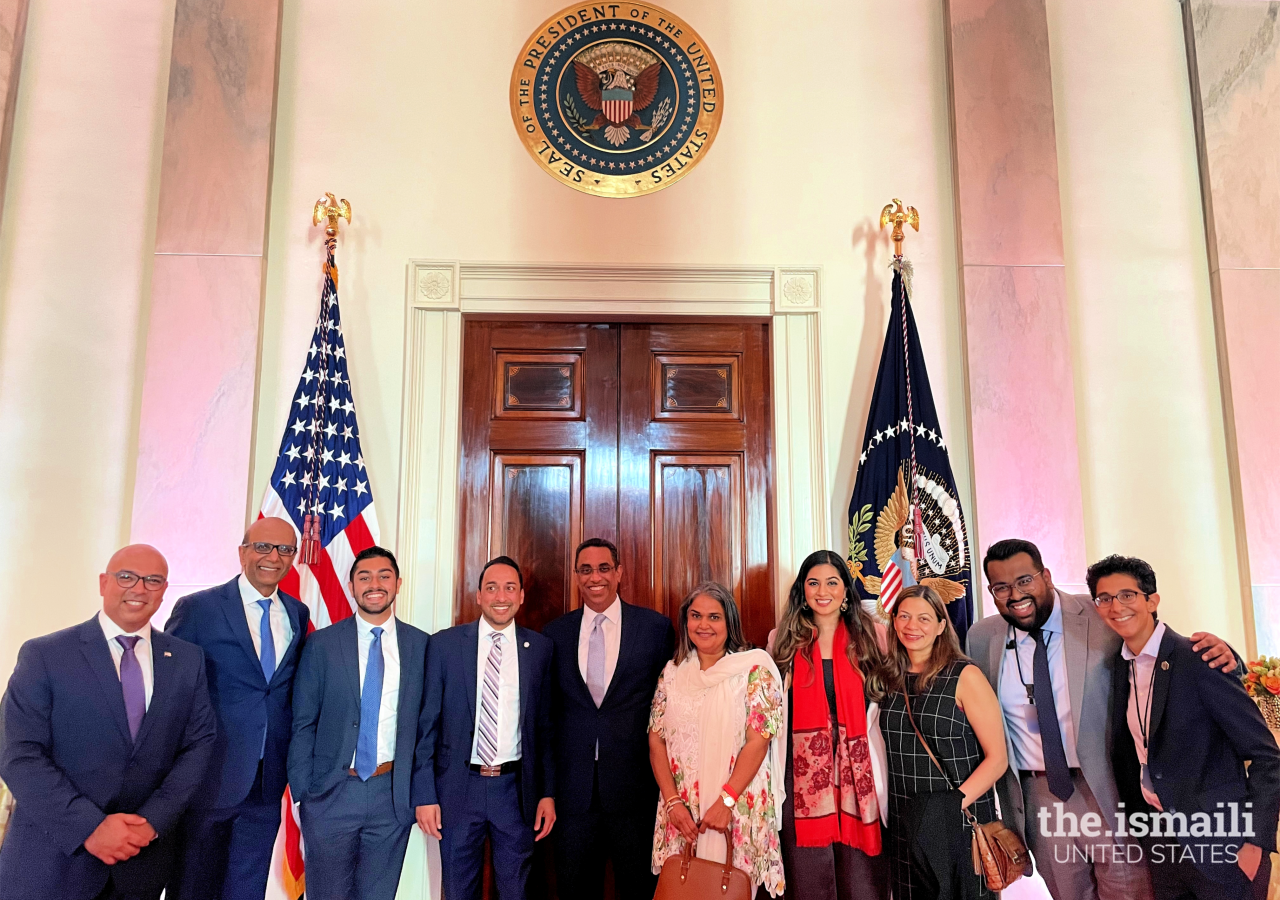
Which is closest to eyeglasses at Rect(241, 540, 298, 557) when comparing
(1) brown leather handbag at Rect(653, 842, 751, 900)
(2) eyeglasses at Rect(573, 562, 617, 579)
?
(2) eyeglasses at Rect(573, 562, 617, 579)

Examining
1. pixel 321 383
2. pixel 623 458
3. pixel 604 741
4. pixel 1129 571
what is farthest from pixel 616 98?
pixel 1129 571

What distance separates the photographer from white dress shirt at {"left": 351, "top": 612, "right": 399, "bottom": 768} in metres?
3.52

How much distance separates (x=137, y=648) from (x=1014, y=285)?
4239mm

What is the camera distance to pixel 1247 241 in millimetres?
4746

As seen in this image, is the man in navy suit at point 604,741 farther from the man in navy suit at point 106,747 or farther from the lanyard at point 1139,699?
the lanyard at point 1139,699

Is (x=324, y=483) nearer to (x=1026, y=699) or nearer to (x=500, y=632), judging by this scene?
(x=500, y=632)

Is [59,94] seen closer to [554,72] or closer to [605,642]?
[554,72]

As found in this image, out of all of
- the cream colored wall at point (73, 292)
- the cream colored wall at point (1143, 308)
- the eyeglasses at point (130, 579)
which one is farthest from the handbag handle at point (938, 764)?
the cream colored wall at point (73, 292)

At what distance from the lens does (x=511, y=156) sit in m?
4.85

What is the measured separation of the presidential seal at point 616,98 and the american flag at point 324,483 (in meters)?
1.48

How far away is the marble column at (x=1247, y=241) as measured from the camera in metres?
4.49

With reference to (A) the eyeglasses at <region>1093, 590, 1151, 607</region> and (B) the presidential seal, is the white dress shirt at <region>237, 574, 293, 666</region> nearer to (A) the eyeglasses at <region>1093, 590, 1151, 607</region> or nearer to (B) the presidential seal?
(B) the presidential seal

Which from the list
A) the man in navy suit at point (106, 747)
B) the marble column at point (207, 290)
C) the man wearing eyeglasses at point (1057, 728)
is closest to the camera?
the man in navy suit at point (106, 747)

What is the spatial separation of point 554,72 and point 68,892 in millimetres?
4198
